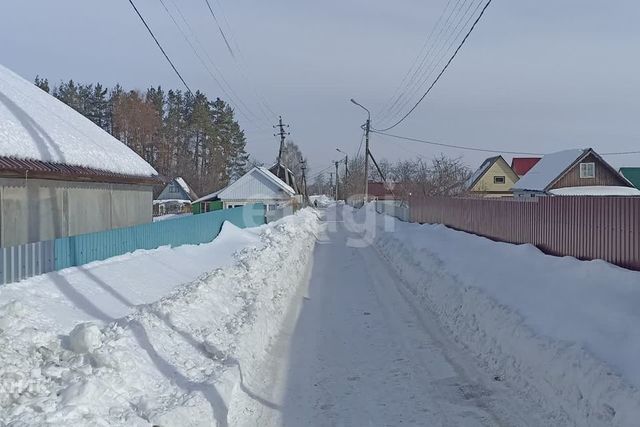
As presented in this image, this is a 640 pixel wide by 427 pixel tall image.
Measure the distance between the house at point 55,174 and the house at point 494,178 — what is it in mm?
45617

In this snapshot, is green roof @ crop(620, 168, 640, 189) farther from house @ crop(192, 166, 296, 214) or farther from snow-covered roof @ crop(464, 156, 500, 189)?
house @ crop(192, 166, 296, 214)

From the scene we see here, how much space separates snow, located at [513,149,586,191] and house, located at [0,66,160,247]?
96.1ft

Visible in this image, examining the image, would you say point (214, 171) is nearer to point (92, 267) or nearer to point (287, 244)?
point (287, 244)

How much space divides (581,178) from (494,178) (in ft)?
67.9

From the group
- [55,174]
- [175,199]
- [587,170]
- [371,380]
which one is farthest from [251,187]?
[371,380]

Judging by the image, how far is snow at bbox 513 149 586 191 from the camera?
39969 mm

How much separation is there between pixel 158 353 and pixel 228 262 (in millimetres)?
9951

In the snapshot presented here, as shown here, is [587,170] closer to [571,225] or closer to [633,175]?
[633,175]

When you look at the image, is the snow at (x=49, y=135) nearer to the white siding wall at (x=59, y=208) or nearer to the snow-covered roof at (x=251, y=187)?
the white siding wall at (x=59, y=208)

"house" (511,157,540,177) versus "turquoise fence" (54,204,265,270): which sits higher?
"house" (511,157,540,177)

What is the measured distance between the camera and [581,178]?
132 feet

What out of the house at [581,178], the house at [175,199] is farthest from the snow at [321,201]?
the house at [581,178]

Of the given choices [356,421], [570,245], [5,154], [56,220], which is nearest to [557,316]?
[356,421]

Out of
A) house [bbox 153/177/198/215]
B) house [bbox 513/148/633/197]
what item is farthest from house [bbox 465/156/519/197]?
house [bbox 153/177/198/215]
